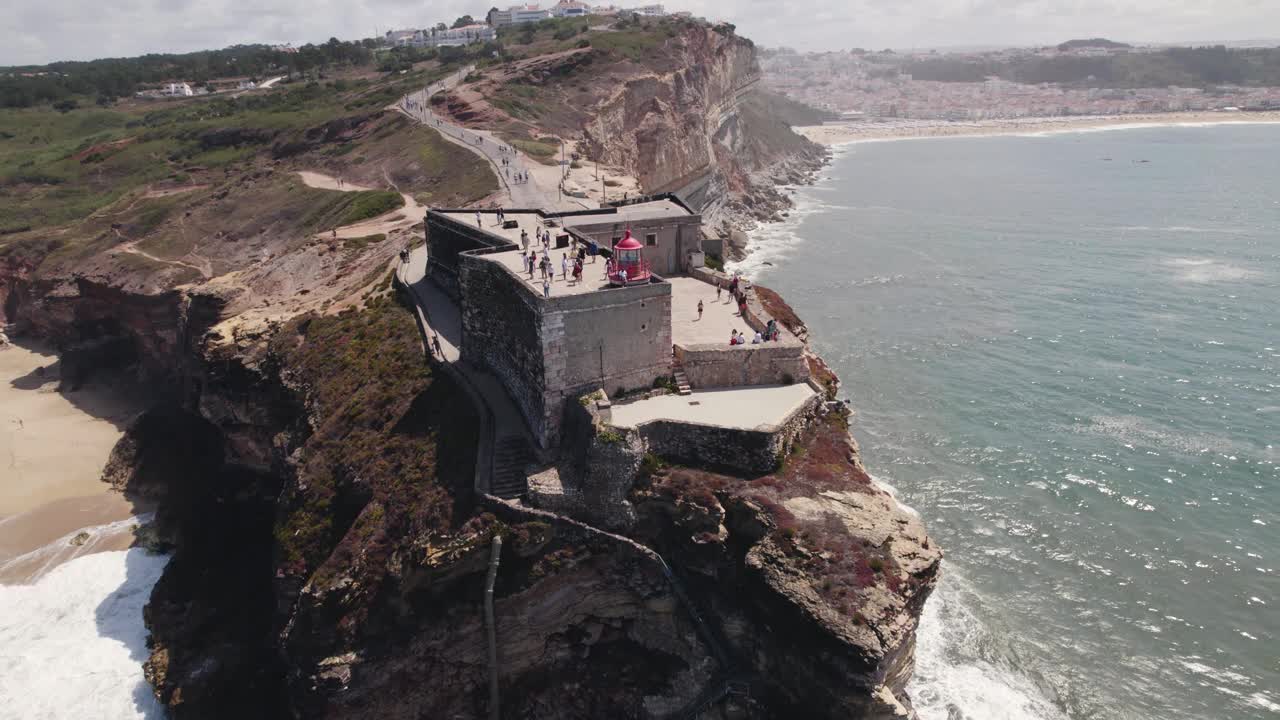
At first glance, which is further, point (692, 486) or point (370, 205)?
point (370, 205)

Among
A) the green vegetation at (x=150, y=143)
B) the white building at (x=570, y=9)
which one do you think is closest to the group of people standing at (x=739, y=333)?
the green vegetation at (x=150, y=143)

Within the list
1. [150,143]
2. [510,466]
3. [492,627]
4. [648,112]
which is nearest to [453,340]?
[510,466]

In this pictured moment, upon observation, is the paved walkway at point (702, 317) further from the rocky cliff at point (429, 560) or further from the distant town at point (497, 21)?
the distant town at point (497, 21)

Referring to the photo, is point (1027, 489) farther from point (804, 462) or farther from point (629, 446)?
point (629, 446)

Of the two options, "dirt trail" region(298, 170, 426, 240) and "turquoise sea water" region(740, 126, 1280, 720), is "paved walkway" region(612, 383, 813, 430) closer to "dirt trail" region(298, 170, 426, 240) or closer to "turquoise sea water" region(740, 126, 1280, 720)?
"turquoise sea water" region(740, 126, 1280, 720)

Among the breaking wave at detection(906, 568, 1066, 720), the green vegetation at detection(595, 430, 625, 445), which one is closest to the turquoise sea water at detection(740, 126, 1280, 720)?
the breaking wave at detection(906, 568, 1066, 720)

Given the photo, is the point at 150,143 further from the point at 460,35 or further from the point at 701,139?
the point at 460,35

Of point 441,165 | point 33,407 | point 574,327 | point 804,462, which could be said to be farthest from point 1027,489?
point 33,407
